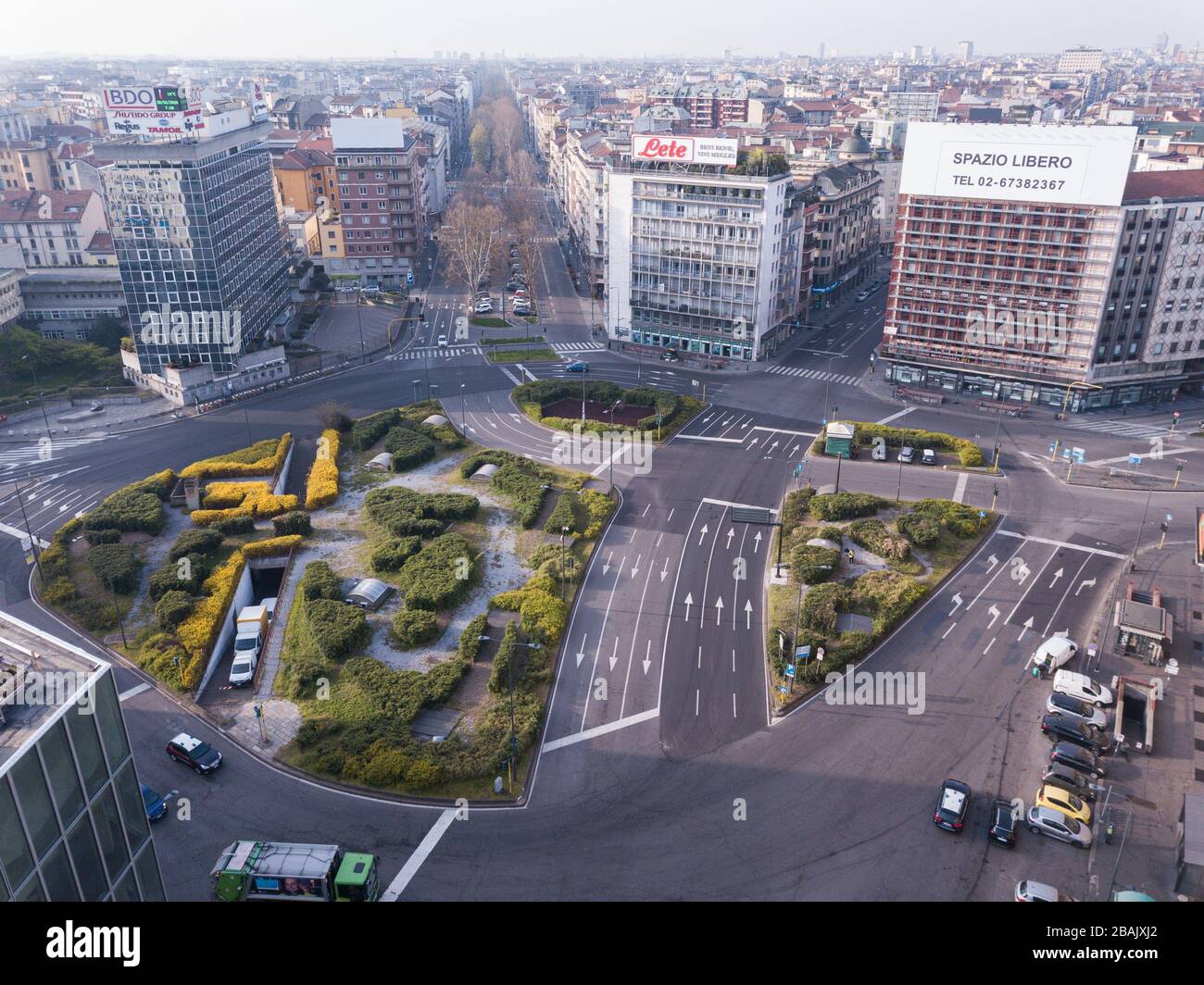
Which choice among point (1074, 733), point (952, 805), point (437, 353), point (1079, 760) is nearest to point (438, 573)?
point (952, 805)

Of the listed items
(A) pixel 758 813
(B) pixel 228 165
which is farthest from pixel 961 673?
(B) pixel 228 165

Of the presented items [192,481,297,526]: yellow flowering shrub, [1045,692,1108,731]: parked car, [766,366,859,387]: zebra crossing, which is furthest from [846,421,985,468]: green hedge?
[192,481,297,526]: yellow flowering shrub

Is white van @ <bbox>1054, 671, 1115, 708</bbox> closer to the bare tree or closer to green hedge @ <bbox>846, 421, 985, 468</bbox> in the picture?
green hedge @ <bbox>846, 421, 985, 468</bbox>

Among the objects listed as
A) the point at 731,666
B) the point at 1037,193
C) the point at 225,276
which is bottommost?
the point at 731,666

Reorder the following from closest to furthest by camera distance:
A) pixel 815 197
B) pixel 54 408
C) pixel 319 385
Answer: pixel 54 408, pixel 319 385, pixel 815 197

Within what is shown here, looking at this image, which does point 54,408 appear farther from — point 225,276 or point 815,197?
point 815,197

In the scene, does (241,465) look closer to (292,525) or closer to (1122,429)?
(292,525)

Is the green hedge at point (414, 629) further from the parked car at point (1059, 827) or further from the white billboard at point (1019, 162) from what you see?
the white billboard at point (1019, 162)
